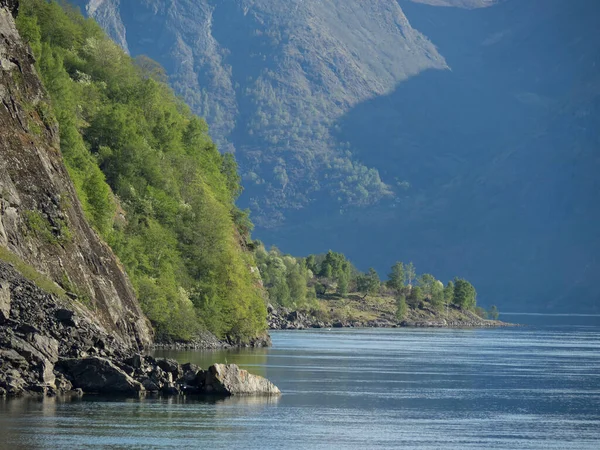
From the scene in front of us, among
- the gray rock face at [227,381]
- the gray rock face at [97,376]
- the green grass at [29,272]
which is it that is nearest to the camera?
the gray rock face at [97,376]

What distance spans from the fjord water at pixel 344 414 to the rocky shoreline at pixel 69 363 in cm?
211

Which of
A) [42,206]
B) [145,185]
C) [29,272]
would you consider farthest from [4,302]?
[145,185]

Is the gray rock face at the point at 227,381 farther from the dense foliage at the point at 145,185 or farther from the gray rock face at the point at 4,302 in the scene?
the dense foliage at the point at 145,185

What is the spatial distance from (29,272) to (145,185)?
56590 mm

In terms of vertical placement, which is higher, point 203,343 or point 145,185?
point 145,185

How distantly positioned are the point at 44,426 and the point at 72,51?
10905 cm

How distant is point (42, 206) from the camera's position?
317 feet

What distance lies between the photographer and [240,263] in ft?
484

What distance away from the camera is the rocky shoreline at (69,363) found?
232 feet

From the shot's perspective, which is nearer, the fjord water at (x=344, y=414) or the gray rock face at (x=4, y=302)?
the fjord water at (x=344, y=414)

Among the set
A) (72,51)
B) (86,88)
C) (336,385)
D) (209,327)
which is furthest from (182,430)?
(72,51)

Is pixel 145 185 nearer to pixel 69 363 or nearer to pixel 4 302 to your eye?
pixel 69 363

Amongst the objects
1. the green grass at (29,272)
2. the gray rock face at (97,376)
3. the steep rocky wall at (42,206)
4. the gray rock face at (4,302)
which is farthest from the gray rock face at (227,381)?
the steep rocky wall at (42,206)

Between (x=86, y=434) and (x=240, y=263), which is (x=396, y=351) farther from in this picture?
(x=86, y=434)
